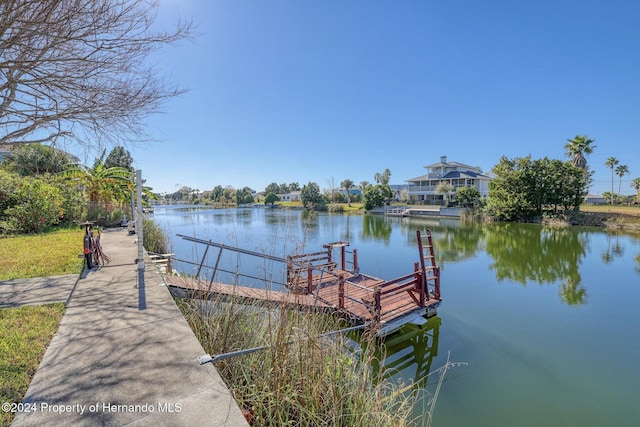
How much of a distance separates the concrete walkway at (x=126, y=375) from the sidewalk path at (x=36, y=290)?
790mm

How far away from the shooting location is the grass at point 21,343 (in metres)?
2.27

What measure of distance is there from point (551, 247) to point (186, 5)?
2078cm

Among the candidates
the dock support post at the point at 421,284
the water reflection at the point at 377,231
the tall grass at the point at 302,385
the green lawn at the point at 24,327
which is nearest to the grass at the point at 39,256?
the green lawn at the point at 24,327

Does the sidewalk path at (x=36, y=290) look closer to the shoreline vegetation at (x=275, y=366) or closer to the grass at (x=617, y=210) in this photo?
the shoreline vegetation at (x=275, y=366)

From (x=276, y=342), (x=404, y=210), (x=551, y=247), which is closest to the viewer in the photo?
(x=276, y=342)

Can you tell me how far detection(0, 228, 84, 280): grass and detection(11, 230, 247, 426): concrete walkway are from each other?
2.94 meters

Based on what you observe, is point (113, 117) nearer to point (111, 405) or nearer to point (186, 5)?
point (186, 5)

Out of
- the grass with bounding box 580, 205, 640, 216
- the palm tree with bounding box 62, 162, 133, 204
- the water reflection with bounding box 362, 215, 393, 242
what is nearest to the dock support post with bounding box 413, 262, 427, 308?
the water reflection with bounding box 362, 215, 393, 242

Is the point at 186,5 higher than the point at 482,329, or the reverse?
the point at 186,5

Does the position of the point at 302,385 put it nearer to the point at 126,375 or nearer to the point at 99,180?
the point at 126,375

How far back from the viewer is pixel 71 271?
5.79 meters

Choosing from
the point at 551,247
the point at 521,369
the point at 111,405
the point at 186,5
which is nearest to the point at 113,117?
the point at 186,5

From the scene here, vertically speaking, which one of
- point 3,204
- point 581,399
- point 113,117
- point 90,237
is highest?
point 113,117

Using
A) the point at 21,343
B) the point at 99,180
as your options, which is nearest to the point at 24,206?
the point at 99,180
